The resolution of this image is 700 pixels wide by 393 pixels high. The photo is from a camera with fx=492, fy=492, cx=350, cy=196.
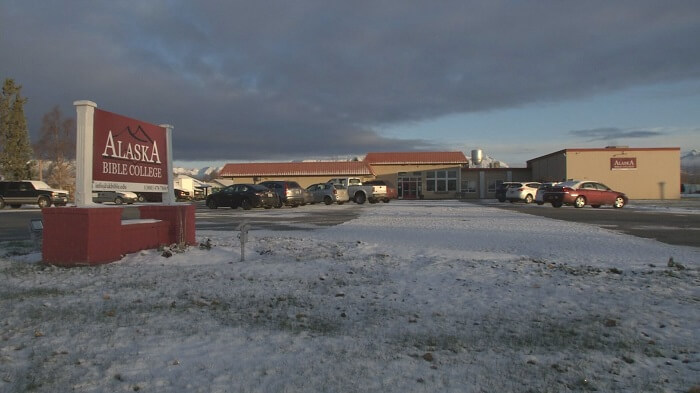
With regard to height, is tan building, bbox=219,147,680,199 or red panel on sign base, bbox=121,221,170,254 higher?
tan building, bbox=219,147,680,199

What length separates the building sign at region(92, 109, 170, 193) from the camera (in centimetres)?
834

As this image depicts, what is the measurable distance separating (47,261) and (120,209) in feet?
4.32

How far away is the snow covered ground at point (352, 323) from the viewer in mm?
3541

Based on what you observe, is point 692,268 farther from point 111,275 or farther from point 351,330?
point 111,275

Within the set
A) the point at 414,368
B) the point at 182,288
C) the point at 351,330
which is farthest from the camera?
the point at 182,288

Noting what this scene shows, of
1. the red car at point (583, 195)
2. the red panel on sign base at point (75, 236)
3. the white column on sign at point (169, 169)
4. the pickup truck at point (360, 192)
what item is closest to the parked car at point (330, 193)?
the pickup truck at point (360, 192)

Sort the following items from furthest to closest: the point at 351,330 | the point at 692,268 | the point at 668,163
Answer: the point at 668,163 < the point at 692,268 < the point at 351,330

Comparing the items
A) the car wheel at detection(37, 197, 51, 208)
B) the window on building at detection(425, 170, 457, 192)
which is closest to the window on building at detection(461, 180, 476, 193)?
the window on building at detection(425, 170, 457, 192)

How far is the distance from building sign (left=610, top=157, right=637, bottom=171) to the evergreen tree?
53.7m

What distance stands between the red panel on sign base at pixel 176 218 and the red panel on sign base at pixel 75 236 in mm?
1856

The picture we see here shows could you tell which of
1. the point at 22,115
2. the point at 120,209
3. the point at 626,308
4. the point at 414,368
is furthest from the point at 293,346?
the point at 22,115

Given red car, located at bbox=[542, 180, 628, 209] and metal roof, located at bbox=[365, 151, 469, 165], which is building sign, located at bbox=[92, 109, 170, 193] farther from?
metal roof, located at bbox=[365, 151, 469, 165]

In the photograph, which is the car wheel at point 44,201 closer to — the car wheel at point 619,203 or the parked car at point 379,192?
the parked car at point 379,192

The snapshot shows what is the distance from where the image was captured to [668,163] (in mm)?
44062
